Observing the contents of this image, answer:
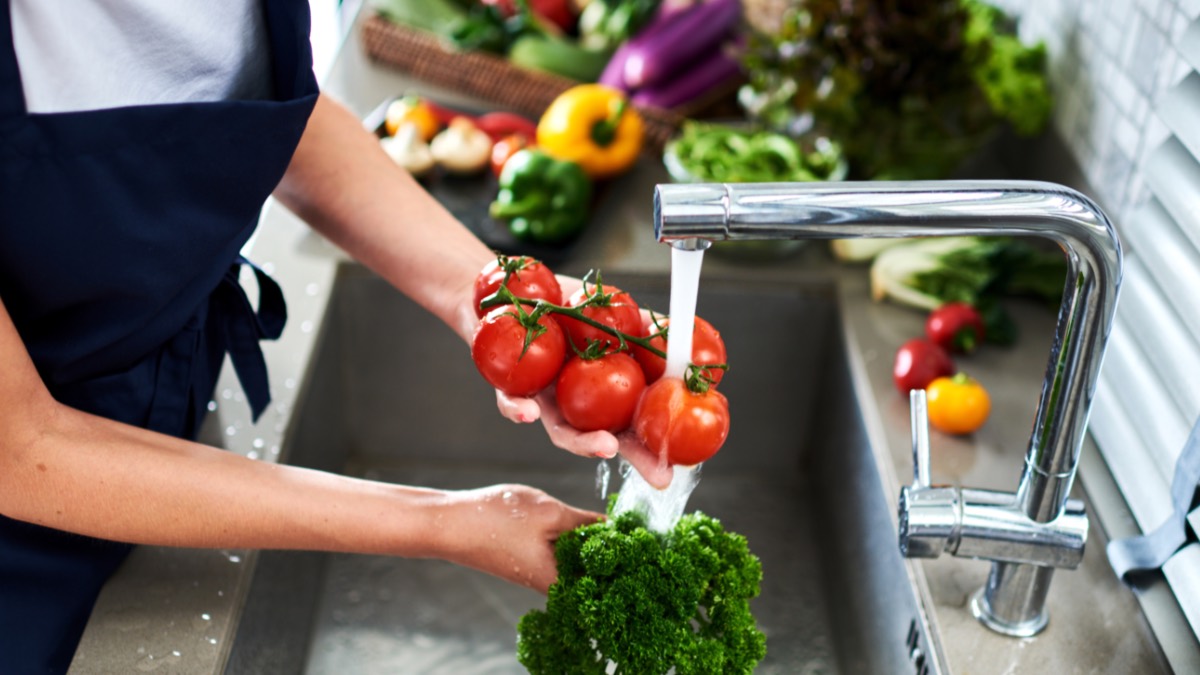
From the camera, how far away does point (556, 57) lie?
2.09 meters

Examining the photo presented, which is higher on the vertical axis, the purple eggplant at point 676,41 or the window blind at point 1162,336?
the window blind at point 1162,336

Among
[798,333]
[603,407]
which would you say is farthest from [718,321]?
[603,407]

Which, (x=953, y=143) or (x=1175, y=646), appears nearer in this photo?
(x=1175, y=646)

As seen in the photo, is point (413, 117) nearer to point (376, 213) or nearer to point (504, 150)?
point (504, 150)

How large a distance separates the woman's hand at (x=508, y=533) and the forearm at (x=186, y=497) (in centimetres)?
2

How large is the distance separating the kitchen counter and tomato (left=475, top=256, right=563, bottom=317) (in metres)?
0.36

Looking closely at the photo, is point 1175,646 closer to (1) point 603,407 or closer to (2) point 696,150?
(1) point 603,407

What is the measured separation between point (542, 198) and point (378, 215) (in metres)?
0.46

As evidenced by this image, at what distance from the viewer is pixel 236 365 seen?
1193 mm

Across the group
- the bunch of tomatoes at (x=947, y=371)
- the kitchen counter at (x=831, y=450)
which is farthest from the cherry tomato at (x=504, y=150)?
the bunch of tomatoes at (x=947, y=371)

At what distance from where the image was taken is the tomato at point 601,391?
3.04 feet

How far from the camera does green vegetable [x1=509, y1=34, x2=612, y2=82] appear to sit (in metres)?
2.08

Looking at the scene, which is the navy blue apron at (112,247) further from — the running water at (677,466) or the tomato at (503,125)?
the tomato at (503,125)

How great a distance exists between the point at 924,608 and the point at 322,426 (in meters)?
0.79
